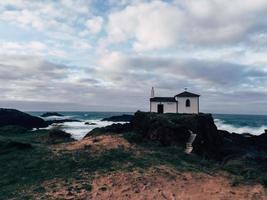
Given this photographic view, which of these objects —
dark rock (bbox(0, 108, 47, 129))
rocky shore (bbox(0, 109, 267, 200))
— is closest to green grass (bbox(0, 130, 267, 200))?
rocky shore (bbox(0, 109, 267, 200))

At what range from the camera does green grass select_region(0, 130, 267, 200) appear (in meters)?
17.2

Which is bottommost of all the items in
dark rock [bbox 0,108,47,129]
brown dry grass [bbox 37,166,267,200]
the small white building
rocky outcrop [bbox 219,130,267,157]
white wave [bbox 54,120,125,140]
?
brown dry grass [bbox 37,166,267,200]

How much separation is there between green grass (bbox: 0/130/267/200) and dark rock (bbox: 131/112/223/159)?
5.54m

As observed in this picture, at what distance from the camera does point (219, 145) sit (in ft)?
114

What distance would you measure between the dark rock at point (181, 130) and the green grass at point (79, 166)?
5539 millimetres

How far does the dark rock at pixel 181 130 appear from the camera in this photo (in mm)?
29850

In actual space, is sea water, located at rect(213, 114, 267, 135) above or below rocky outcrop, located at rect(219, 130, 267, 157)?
above

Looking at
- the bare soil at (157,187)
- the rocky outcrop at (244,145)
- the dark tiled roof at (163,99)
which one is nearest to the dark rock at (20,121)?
the dark tiled roof at (163,99)

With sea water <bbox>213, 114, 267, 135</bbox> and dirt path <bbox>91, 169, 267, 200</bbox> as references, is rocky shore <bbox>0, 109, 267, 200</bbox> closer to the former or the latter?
dirt path <bbox>91, 169, 267, 200</bbox>

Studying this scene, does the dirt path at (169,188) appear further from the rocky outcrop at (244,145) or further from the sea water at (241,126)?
the sea water at (241,126)

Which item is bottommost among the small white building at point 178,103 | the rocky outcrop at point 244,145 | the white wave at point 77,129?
the rocky outcrop at point 244,145

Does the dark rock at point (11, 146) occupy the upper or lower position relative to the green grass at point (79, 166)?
upper

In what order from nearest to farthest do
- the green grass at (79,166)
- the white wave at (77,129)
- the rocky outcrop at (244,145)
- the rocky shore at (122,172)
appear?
the rocky shore at (122,172) < the green grass at (79,166) < the rocky outcrop at (244,145) < the white wave at (77,129)

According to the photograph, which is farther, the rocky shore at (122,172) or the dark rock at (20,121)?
the dark rock at (20,121)
